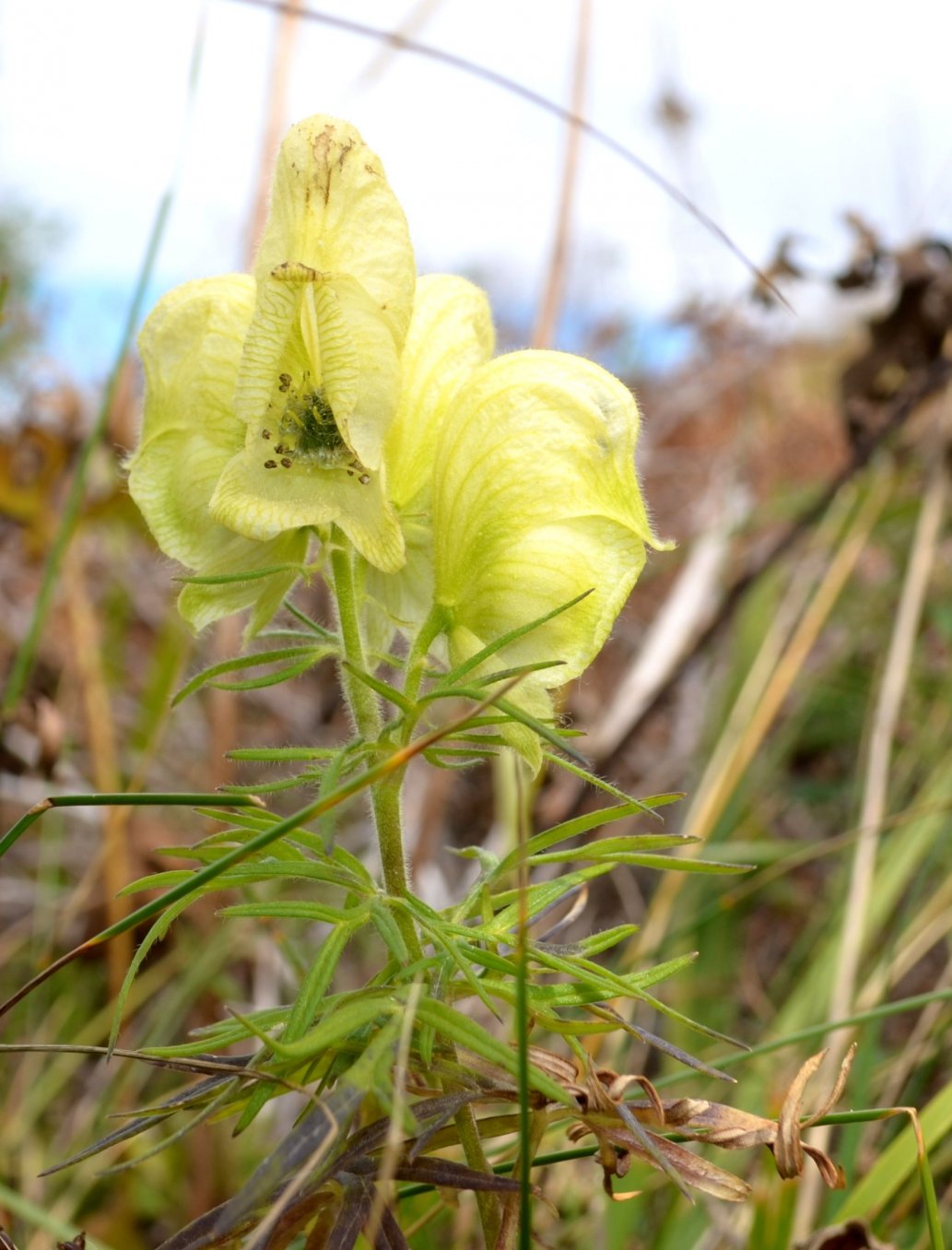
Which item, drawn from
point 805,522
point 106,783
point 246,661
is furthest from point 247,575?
point 805,522

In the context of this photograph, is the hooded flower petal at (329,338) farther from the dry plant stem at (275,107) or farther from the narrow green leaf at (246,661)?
the dry plant stem at (275,107)

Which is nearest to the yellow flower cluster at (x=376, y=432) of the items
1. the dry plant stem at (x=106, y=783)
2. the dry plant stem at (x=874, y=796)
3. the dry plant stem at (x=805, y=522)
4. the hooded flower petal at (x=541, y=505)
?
the hooded flower petal at (x=541, y=505)

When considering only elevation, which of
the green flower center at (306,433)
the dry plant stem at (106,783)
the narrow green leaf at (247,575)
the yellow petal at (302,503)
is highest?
the green flower center at (306,433)

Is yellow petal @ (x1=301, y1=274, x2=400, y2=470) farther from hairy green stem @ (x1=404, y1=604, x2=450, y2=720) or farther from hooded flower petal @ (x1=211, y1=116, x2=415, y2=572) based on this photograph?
hairy green stem @ (x1=404, y1=604, x2=450, y2=720)

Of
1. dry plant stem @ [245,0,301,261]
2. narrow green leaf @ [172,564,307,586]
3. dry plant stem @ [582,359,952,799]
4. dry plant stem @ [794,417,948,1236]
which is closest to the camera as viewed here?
narrow green leaf @ [172,564,307,586]

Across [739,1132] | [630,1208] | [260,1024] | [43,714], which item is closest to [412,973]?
[260,1024]

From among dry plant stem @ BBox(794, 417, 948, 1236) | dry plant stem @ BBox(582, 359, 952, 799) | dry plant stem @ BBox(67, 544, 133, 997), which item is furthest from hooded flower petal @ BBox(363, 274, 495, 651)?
dry plant stem @ BBox(582, 359, 952, 799)
